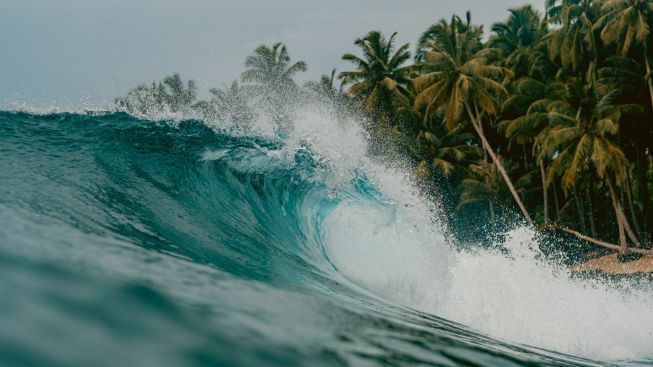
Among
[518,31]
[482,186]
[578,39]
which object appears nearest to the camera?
[578,39]

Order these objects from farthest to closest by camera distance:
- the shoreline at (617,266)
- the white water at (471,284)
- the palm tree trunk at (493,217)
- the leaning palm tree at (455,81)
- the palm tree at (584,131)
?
1. the palm tree trunk at (493,217)
2. the leaning palm tree at (455,81)
3. the palm tree at (584,131)
4. the shoreline at (617,266)
5. the white water at (471,284)

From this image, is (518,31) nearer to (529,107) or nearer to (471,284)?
(529,107)

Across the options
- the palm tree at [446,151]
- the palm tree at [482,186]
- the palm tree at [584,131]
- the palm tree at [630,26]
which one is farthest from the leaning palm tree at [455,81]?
the palm tree at [446,151]

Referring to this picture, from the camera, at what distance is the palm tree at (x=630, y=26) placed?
20734mm

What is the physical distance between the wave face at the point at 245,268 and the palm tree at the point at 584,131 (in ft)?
39.9

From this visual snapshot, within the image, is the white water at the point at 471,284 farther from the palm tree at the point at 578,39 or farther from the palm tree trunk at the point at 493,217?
the palm tree trunk at the point at 493,217

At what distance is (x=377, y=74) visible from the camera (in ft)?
98.9

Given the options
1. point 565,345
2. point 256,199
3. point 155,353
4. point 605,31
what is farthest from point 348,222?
point 605,31

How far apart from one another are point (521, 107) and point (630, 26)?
5995 mm

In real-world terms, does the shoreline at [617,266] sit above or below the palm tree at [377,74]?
below

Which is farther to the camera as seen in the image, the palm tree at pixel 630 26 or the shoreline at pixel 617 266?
the palm tree at pixel 630 26

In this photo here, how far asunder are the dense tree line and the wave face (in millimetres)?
9203

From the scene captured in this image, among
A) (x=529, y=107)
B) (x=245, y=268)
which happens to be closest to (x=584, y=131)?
(x=529, y=107)

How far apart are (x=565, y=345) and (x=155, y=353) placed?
3694 millimetres
